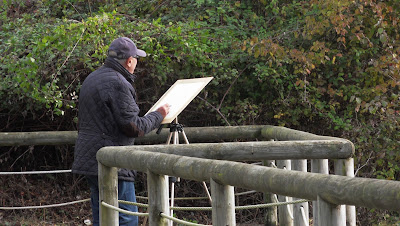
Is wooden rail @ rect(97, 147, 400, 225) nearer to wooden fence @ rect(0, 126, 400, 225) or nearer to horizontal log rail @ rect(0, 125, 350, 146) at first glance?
wooden fence @ rect(0, 126, 400, 225)

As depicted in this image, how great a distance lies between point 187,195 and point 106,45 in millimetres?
2123

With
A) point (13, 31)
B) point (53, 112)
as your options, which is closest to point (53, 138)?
point (53, 112)

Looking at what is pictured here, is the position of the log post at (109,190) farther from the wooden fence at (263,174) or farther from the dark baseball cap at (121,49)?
the dark baseball cap at (121,49)

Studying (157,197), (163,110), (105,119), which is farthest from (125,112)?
(157,197)

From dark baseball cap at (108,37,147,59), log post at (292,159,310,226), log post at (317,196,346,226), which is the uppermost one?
dark baseball cap at (108,37,147,59)

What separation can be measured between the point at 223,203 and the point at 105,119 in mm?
1785

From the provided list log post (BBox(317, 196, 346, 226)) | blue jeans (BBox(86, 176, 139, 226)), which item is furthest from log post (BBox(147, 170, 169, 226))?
log post (BBox(317, 196, 346, 226))

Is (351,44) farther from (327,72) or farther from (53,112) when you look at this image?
(53,112)

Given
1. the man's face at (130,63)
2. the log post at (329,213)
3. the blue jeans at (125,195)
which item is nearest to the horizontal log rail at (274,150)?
the blue jeans at (125,195)

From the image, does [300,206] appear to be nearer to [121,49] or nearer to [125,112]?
[125,112]

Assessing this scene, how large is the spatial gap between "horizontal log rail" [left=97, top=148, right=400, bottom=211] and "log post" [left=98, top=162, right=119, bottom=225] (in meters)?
0.11

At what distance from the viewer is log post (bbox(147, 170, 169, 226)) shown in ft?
14.2

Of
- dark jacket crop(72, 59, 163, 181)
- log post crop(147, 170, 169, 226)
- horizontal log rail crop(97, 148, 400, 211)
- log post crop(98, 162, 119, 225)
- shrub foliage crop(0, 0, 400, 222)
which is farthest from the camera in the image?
shrub foliage crop(0, 0, 400, 222)

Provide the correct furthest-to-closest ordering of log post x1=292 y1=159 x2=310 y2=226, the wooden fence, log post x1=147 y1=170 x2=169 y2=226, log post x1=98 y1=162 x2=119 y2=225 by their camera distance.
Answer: log post x1=292 y1=159 x2=310 y2=226 → log post x1=98 y1=162 x2=119 y2=225 → log post x1=147 y1=170 x2=169 y2=226 → the wooden fence
